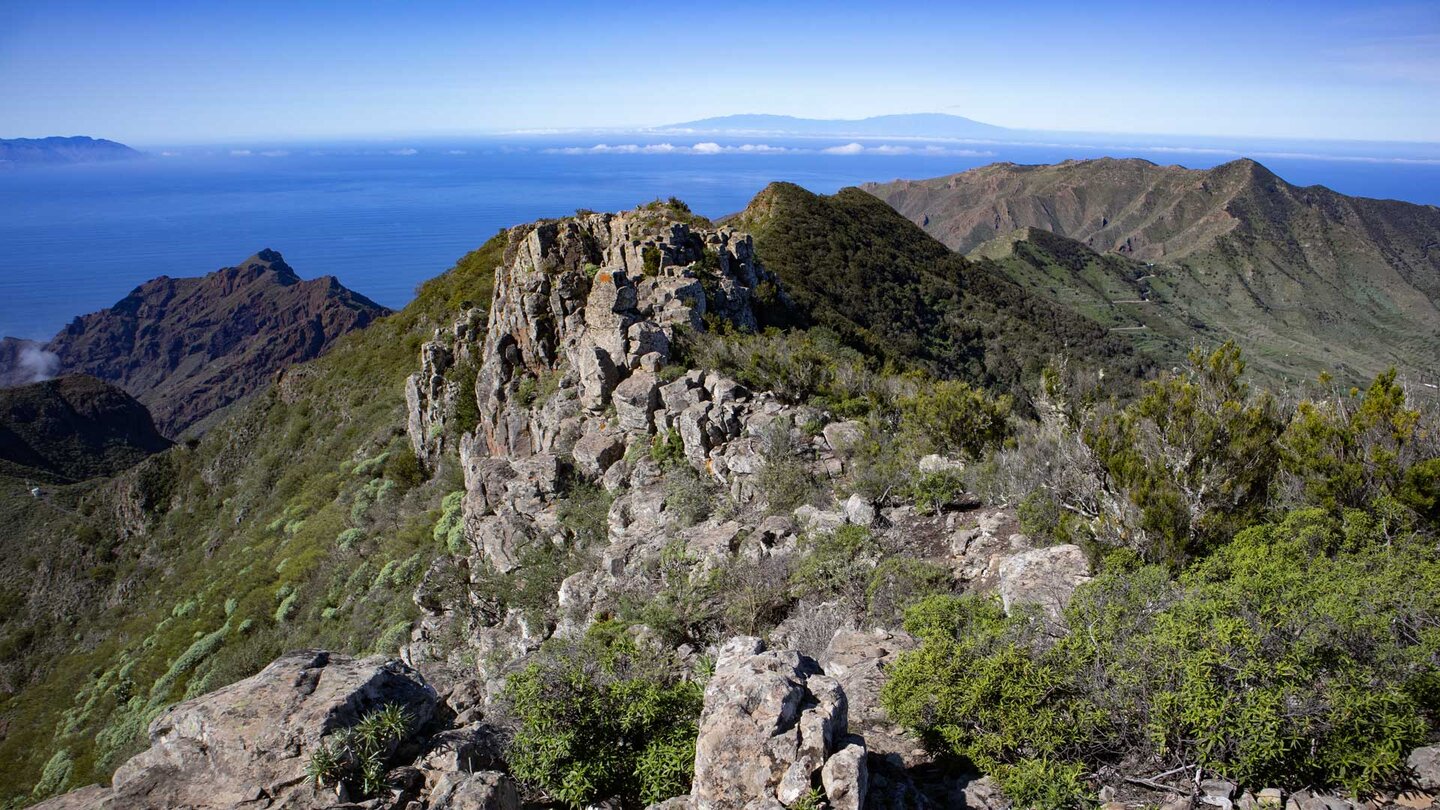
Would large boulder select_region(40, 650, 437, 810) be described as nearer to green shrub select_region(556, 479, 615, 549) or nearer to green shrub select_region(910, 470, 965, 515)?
green shrub select_region(556, 479, 615, 549)

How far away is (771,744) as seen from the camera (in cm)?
402

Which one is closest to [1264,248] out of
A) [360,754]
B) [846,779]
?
[846,779]

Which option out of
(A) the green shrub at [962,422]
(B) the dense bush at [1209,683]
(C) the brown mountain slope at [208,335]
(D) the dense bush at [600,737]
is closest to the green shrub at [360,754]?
(D) the dense bush at [600,737]

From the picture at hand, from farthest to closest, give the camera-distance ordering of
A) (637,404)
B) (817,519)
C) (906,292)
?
(906,292) < (637,404) < (817,519)

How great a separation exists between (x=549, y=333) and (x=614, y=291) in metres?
2.50

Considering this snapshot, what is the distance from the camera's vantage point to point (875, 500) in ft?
31.4

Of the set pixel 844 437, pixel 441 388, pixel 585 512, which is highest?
pixel 844 437

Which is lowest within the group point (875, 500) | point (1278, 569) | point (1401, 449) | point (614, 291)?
point (875, 500)

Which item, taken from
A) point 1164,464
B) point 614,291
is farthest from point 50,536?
point 1164,464

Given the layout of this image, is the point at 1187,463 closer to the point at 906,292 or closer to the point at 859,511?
the point at 859,511

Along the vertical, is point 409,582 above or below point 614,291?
below

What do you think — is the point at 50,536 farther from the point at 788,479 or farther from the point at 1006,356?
the point at 1006,356

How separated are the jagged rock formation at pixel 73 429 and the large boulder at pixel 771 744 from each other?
75.5 metres

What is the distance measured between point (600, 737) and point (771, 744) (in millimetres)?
1373
